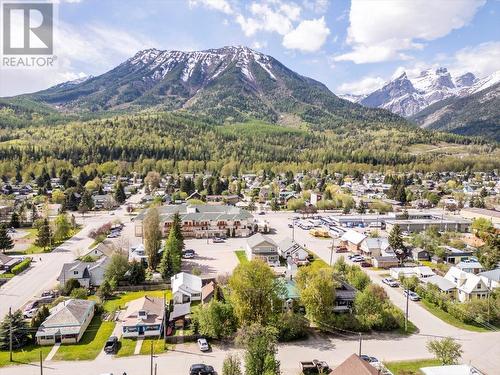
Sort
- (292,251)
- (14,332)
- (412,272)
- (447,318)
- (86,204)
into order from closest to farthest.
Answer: (14,332) < (447,318) < (412,272) < (292,251) < (86,204)

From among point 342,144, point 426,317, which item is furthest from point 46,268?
point 342,144

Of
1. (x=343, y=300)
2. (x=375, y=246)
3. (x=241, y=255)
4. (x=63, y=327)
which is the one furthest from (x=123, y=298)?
(x=375, y=246)

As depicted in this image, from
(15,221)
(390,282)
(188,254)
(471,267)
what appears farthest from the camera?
(15,221)

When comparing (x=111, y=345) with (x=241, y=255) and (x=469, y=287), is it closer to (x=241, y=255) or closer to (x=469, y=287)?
(x=241, y=255)

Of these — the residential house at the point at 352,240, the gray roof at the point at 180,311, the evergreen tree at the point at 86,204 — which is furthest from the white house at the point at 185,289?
the evergreen tree at the point at 86,204

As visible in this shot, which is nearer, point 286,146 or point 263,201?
point 263,201

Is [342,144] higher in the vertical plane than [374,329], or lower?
higher

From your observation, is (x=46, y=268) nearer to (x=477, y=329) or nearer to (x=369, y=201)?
(x=477, y=329)
